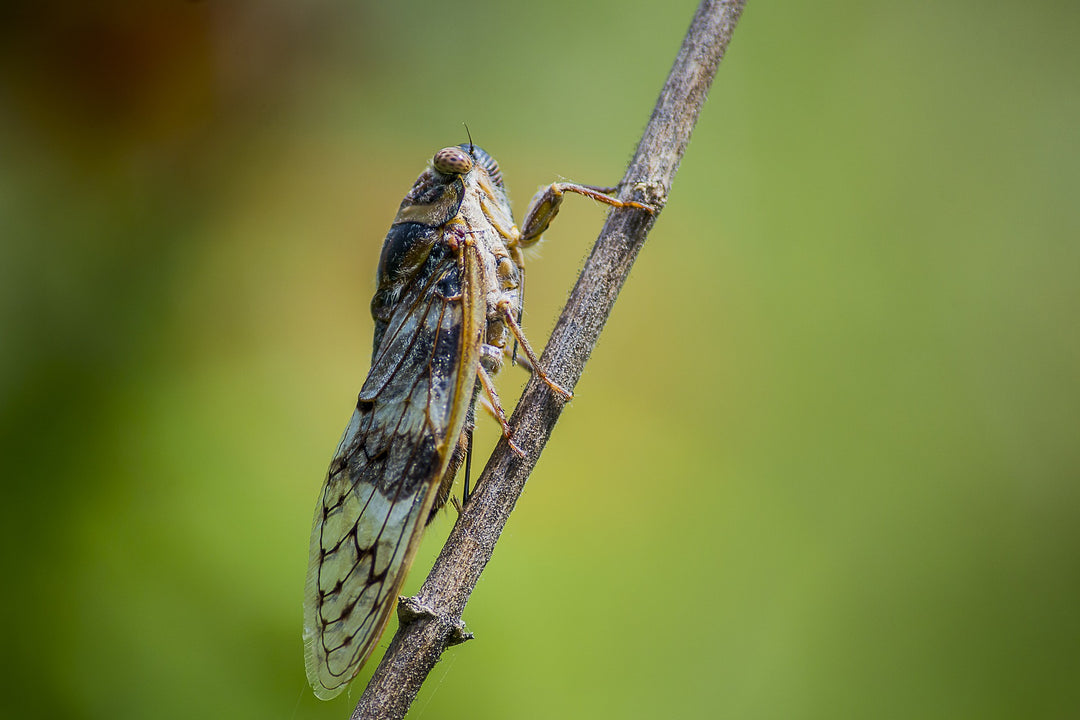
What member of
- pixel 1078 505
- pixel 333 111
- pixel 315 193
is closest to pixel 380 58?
pixel 333 111

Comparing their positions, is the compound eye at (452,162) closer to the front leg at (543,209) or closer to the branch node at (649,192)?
the front leg at (543,209)

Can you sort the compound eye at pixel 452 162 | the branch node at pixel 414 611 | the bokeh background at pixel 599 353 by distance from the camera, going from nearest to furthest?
1. the branch node at pixel 414 611
2. the compound eye at pixel 452 162
3. the bokeh background at pixel 599 353

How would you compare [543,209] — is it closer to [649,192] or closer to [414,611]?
[649,192]

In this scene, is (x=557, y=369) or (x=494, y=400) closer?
(x=557, y=369)

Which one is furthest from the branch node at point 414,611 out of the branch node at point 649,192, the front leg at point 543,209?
the front leg at point 543,209

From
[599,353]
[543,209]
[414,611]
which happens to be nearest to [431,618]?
[414,611]

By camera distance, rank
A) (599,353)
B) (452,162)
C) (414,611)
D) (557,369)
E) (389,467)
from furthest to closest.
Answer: (599,353) < (452,162) < (389,467) < (557,369) < (414,611)

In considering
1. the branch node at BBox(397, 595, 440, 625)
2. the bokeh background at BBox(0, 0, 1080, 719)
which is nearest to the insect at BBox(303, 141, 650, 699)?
the branch node at BBox(397, 595, 440, 625)
